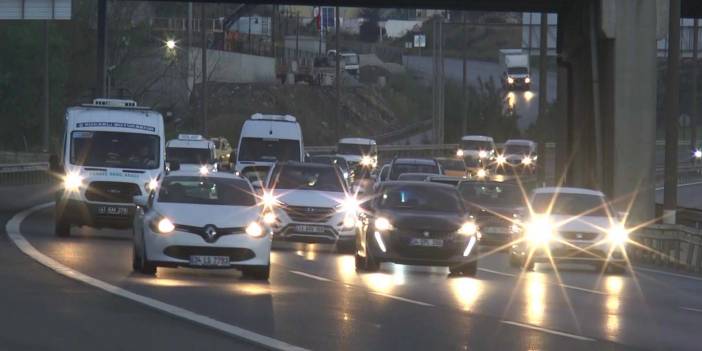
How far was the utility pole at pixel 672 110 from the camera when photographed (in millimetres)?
36969

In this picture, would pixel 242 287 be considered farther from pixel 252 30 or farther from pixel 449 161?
pixel 252 30

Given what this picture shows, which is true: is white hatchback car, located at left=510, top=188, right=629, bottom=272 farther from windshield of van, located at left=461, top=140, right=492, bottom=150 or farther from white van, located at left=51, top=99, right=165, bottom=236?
windshield of van, located at left=461, top=140, right=492, bottom=150

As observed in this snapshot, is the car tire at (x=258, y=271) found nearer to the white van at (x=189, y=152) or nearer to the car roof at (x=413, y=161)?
the car roof at (x=413, y=161)

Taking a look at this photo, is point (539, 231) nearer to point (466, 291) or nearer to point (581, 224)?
point (581, 224)

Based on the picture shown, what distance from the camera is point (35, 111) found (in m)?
86.2

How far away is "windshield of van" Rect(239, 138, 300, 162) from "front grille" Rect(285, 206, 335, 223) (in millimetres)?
14669

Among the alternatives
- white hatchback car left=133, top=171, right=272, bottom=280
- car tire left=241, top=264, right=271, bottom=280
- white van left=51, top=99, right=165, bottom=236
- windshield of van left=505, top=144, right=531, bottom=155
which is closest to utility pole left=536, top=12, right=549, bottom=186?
white van left=51, top=99, right=165, bottom=236

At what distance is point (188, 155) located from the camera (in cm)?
5262

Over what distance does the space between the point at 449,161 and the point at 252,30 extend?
293 feet

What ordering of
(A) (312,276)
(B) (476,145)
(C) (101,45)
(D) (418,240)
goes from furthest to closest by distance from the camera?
(B) (476,145)
(C) (101,45)
(D) (418,240)
(A) (312,276)

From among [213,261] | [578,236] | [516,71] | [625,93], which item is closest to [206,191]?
[213,261]

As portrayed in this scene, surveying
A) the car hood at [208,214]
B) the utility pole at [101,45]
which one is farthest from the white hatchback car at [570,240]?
the utility pole at [101,45]

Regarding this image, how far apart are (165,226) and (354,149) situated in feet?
161

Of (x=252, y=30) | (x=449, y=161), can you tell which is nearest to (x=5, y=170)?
(x=449, y=161)
